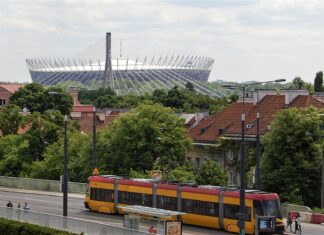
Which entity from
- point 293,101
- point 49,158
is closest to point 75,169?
point 49,158

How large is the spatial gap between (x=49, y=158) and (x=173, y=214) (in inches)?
1769

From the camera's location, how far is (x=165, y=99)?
190500 millimetres

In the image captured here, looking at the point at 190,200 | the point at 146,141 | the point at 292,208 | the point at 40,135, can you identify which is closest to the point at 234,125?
the point at 146,141

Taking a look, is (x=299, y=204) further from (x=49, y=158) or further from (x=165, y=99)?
(x=165, y=99)

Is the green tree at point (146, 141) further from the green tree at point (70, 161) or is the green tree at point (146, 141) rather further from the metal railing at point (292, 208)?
the metal railing at point (292, 208)

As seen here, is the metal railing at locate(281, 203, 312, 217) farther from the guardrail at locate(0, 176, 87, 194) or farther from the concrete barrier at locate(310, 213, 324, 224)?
the guardrail at locate(0, 176, 87, 194)

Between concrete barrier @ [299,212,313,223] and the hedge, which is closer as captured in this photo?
the hedge

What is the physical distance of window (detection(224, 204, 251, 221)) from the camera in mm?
45875

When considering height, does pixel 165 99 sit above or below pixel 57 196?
above

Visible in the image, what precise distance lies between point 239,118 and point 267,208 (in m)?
36.0

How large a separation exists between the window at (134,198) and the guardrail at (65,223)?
879 cm

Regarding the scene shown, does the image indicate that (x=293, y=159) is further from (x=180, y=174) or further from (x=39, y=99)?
(x=39, y=99)

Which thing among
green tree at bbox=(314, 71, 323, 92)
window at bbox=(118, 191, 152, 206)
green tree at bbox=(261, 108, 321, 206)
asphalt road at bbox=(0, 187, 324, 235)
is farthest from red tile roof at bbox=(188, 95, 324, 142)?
green tree at bbox=(314, 71, 323, 92)

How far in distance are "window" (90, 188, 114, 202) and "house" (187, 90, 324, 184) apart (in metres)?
18.5
